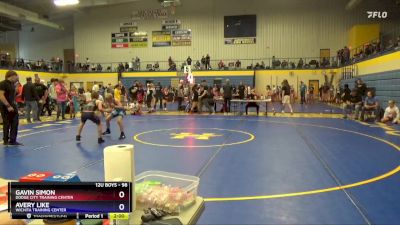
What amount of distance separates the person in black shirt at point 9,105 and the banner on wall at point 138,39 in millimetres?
27896

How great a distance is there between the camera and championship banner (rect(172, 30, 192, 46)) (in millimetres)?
34688

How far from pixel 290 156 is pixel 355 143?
2.53 metres

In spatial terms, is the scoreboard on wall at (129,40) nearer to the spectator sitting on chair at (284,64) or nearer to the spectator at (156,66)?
the spectator at (156,66)

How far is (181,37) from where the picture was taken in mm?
34875

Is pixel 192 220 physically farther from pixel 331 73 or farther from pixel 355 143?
pixel 331 73

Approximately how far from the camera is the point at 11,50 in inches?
1403

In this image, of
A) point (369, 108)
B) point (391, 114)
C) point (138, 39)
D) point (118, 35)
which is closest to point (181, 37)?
point (138, 39)

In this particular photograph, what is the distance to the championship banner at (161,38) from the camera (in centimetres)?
3522

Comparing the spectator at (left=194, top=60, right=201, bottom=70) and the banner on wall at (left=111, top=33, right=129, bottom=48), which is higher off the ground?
the banner on wall at (left=111, top=33, right=129, bottom=48)

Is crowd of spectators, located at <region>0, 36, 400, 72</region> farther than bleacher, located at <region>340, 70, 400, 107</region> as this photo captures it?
Yes

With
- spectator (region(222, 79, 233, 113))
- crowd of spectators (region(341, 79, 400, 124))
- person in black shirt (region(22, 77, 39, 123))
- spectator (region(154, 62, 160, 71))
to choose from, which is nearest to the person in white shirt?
crowd of spectators (region(341, 79, 400, 124))

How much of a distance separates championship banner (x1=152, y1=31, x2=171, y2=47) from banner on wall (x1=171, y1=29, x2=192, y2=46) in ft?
1.79

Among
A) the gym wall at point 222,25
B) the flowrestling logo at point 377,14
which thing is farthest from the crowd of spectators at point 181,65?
the flowrestling logo at point 377,14

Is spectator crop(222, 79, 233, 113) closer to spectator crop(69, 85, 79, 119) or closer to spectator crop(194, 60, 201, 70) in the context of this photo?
spectator crop(69, 85, 79, 119)
